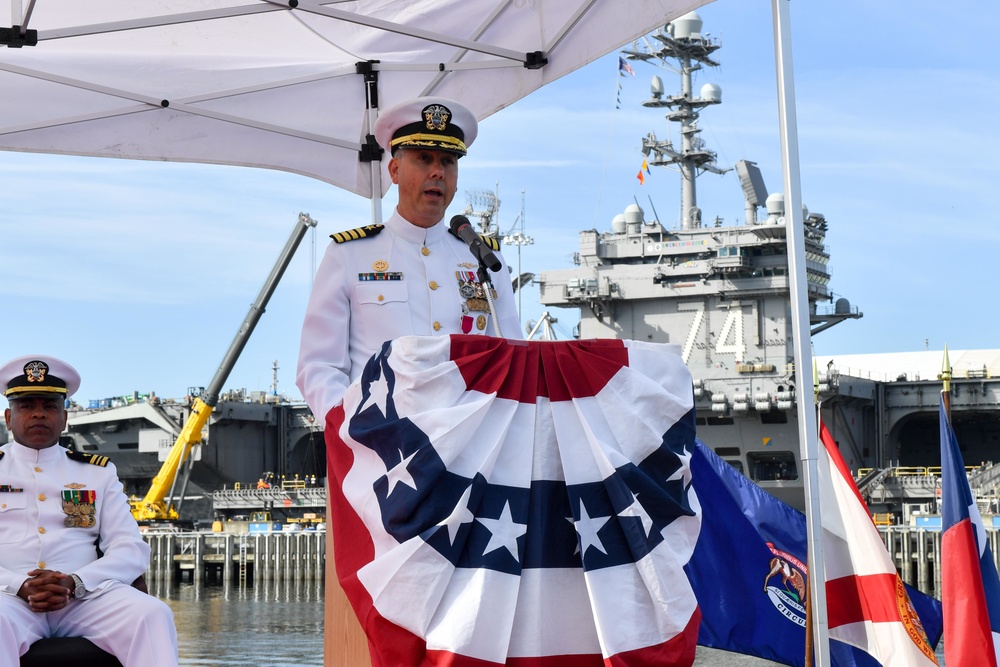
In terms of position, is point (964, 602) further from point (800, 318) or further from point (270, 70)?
point (270, 70)

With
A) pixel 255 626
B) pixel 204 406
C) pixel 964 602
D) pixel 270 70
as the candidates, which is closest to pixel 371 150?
pixel 270 70

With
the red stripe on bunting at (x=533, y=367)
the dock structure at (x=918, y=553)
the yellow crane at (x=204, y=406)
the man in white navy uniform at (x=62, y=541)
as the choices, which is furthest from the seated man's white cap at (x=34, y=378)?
the yellow crane at (x=204, y=406)

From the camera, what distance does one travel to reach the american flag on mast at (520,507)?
2381mm

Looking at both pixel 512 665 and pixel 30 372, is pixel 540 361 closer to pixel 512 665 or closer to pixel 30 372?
pixel 512 665

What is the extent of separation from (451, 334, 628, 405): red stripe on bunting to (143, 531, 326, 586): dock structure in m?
33.3

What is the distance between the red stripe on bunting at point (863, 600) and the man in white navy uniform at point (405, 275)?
2.77 meters

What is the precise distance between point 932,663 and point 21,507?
3.74m

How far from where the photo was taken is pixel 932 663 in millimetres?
5184

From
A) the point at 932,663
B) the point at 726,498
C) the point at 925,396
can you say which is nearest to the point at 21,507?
the point at 726,498

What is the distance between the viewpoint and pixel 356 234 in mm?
3283

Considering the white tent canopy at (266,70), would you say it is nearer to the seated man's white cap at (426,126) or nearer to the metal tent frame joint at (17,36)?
the metal tent frame joint at (17,36)

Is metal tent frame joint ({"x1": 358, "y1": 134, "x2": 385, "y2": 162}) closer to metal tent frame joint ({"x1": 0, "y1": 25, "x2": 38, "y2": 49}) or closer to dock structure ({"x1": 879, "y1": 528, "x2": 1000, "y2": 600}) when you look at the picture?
metal tent frame joint ({"x1": 0, "y1": 25, "x2": 38, "y2": 49})

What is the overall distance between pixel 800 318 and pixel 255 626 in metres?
22.3

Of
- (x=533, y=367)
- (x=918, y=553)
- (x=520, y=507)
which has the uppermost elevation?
(x=533, y=367)
